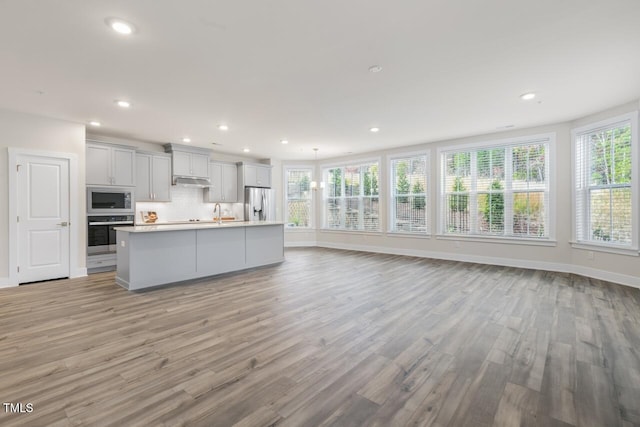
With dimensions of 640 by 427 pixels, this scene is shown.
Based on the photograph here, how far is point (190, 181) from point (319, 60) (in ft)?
17.0

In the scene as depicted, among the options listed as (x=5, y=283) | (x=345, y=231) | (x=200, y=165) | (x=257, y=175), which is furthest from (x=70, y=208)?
(x=345, y=231)

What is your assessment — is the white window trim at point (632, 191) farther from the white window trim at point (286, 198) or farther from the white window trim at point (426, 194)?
the white window trim at point (286, 198)

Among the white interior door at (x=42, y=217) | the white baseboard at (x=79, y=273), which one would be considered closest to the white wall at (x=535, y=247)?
the white baseboard at (x=79, y=273)

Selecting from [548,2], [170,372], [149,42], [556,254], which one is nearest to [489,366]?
[170,372]

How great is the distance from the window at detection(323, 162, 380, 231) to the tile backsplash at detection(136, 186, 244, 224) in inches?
124

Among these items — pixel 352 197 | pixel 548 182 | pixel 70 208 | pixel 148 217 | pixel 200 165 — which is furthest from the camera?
pixel 352 197

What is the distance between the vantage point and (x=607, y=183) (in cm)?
488

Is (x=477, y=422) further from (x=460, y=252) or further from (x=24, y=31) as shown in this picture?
(x=460, y=252)

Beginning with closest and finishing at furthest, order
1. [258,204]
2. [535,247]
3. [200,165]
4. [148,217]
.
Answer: [535,247] < [148,217] < [200,165] < [258,204]

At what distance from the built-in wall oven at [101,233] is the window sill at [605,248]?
8596mm

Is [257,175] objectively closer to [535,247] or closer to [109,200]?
[109,200]

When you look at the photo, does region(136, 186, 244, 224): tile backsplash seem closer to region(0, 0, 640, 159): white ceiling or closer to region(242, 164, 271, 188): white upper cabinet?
region(242, 164, 271, 188): white upper cabinet

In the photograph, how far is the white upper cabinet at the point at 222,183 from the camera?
25.5ft

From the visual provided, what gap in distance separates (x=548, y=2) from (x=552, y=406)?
9.26 feet
